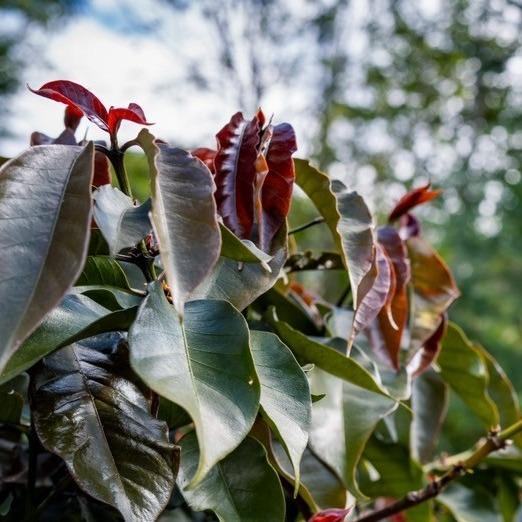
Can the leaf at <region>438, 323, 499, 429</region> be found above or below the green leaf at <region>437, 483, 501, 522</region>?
above

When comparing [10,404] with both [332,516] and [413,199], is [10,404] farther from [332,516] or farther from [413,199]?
[413,199]

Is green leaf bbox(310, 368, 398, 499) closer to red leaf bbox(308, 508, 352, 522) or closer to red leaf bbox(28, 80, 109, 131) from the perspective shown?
red leaf bbox(308, 508, 352, 522)

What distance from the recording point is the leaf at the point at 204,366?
0.25 m

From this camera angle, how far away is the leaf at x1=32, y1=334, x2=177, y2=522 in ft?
1.02

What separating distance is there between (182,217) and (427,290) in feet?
1.11

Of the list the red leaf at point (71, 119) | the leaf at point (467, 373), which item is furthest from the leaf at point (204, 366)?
the leaf at point (467, 373)

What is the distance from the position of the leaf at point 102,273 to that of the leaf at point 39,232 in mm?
73

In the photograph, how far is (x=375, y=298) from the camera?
1.39ft

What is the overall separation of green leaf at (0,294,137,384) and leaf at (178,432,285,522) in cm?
8

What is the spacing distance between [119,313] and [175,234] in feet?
0.22

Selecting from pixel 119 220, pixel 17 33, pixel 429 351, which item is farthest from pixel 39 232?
pixel 17 33

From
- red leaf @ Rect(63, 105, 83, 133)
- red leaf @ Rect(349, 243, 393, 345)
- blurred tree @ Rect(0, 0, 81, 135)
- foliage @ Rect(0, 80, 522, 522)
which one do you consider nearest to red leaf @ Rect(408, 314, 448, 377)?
foliage @ Rect(0, 80, 522, 522)

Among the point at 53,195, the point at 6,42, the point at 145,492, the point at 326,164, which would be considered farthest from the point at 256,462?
the point at 6,42

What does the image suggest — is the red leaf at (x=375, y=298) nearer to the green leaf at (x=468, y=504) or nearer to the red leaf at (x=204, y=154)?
the red leaf at (x=204, y=154)
